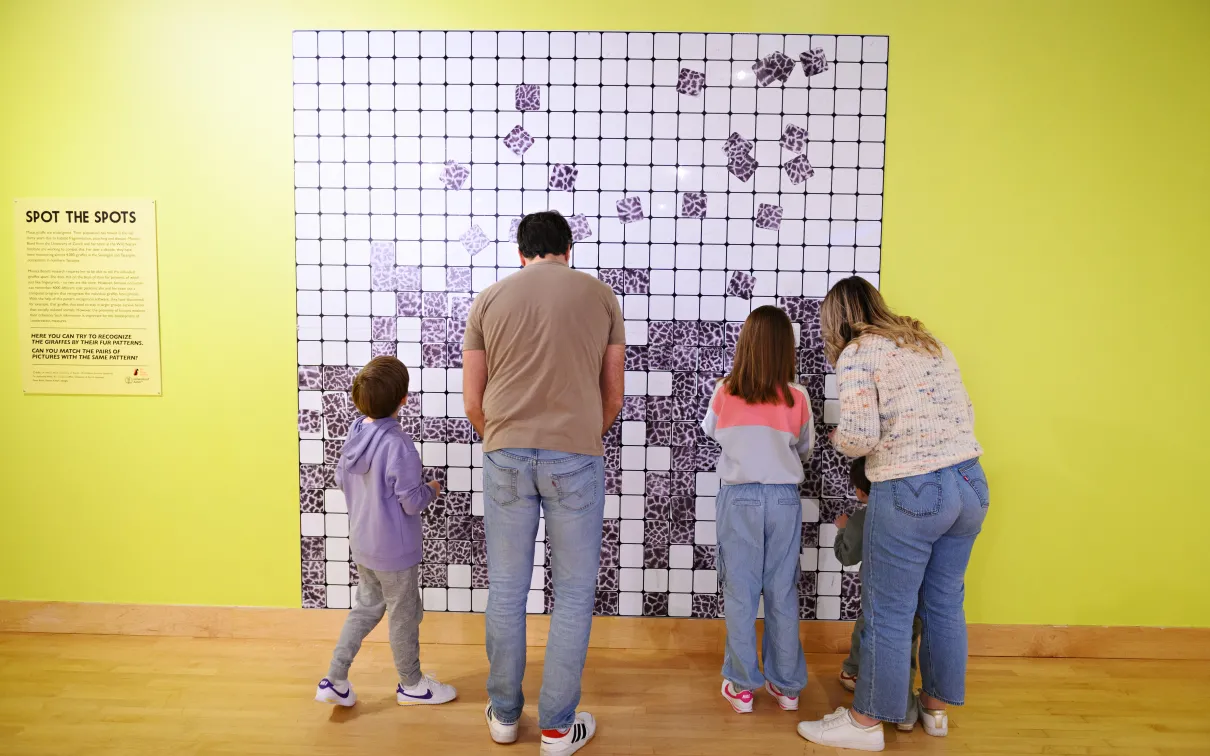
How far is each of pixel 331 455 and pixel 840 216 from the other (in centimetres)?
195

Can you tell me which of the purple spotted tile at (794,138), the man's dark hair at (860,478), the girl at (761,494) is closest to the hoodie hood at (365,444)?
the girl at (761,494)

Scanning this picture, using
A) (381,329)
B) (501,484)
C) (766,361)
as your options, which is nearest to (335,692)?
(501,484)

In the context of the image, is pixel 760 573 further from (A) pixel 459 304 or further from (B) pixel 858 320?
(A) pixel 459 304

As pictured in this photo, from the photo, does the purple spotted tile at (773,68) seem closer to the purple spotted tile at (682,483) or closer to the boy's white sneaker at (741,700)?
the purple spotted tile at (682,483)

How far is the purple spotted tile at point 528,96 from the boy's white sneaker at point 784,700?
2.01 m

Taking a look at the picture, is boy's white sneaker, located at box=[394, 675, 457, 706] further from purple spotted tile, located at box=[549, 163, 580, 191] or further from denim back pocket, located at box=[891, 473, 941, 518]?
purple spotted tile, located at box=[549, 163, 580, 191]

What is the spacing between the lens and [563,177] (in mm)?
2361

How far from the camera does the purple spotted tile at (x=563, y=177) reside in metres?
2.36

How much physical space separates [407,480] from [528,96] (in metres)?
1.34

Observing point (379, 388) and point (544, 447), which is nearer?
point (544, 447)

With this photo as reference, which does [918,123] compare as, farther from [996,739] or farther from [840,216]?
[996,739]

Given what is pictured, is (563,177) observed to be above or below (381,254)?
above

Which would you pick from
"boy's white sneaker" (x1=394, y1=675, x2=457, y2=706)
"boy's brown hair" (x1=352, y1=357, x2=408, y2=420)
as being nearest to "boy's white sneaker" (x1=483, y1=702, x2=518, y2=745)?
"boy's white sneaker" (x1=394, y1=675, x2=457, y2=706)

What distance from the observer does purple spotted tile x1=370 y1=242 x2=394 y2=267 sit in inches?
94.3
